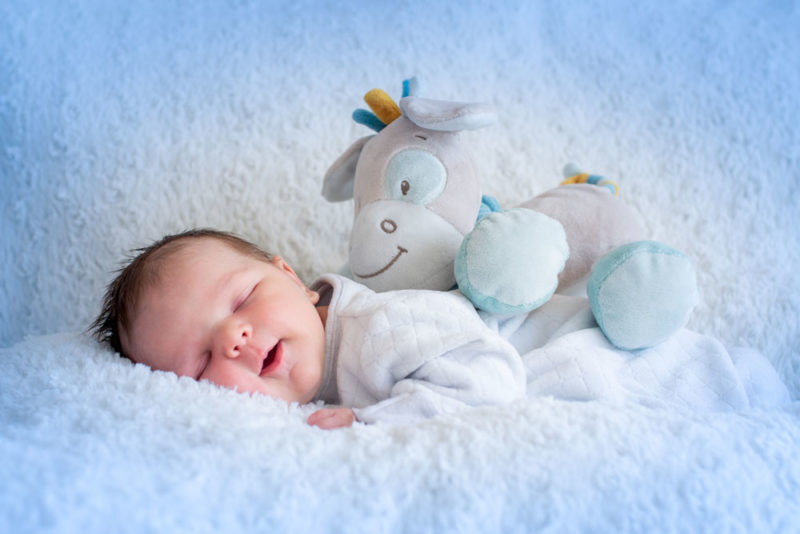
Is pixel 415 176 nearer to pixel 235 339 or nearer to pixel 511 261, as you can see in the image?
pixel 511 261

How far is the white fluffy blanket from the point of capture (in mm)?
703

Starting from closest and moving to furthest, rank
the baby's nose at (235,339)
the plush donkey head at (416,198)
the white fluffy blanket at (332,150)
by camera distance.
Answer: the white fluffy blanket at (332,150) → the baby's nose at (235,339) → the plush donkey head at (416,198)

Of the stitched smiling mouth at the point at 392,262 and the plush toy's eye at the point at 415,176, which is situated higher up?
the plush toy's eye at the point at 415,176

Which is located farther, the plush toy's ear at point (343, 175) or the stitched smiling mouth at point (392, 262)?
the plush toy's ear at point (343, 175)

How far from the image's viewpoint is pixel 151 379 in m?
0.78

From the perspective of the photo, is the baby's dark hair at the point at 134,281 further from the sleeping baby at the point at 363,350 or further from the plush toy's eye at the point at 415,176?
the plush toy's eye at the point at 415,176

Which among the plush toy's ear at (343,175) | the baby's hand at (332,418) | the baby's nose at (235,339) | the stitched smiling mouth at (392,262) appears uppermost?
the plush toy's ear at (343,175)

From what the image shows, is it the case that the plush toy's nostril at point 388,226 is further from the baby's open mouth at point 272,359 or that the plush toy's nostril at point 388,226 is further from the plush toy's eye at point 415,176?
the baby's open mouth at point 272,359

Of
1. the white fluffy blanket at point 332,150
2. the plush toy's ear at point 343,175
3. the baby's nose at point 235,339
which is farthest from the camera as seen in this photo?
the plush toy's ear at point 343,175

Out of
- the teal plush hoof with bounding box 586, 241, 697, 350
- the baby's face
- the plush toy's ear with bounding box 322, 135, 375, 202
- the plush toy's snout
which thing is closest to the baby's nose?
the baby's face

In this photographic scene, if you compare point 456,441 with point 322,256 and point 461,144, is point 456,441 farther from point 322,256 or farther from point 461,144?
point 322,256

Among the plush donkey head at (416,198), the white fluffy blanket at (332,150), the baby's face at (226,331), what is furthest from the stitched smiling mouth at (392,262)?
the white fluffy blanket at (332,150)

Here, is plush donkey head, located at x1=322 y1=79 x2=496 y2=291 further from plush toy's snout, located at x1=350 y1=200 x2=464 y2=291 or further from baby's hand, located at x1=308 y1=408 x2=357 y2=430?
baby's hand, located at x1=308 y1=408 x2=357 y2=430

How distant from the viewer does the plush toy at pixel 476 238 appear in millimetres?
875
